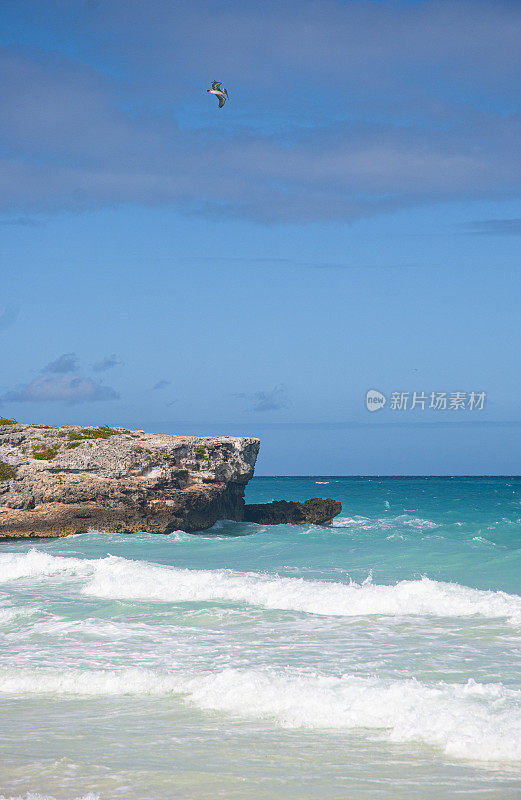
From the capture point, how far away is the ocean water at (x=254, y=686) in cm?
665

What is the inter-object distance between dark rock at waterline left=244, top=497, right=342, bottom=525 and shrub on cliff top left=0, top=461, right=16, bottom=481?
41.2ft

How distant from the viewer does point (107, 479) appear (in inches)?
1185

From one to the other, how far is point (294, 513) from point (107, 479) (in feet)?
36.3

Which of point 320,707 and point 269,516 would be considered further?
point 269,516

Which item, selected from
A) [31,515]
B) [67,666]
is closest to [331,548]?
[31,515]

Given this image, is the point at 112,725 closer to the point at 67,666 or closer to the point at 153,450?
the point at 67,666

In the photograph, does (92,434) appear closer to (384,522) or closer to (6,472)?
(6,472)

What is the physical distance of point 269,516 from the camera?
121ft

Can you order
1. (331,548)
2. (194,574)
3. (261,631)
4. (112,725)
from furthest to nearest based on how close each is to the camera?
(331,548) → (194,574) → (261,631) → (112,725)

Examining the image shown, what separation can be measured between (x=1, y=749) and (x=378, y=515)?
4313cm

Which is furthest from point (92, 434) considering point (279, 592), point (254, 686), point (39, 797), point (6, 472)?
point (39, 797)

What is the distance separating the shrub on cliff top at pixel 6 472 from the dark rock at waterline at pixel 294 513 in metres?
12.6

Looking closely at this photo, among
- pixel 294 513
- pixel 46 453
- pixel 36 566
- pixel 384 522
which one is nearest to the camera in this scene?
pixel 36 566

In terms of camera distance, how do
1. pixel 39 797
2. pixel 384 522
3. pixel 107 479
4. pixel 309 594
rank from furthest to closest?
pixel 384 522 → pixel 107 479 → pixel 309 594 → pixel 39 797
